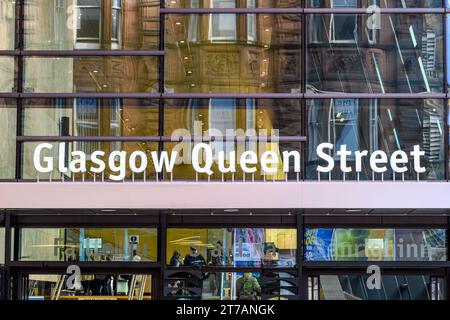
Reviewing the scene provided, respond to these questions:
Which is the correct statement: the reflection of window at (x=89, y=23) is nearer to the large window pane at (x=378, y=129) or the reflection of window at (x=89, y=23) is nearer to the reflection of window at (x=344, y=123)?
the large window pane at (x=378, y=129)

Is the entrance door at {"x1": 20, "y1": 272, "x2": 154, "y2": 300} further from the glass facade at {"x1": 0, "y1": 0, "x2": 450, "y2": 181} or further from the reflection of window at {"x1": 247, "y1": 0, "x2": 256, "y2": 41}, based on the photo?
the reflection of window at {"x1": 247, "y1": 0, "x2": 256, "y2": 41}

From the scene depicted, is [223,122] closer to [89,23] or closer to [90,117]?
[90,117]

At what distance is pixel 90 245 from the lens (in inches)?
650

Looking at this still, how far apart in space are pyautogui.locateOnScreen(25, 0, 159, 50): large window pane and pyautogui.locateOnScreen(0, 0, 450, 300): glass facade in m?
0.03

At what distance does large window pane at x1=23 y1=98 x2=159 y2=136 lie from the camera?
1622 centimetres

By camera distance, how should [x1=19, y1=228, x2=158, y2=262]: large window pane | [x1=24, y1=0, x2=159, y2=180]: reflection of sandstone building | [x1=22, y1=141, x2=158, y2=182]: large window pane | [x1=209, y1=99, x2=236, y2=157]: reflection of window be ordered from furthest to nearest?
[x1=19, y1=228, x2=158, y2=262]: large window pane
[x1=24, y1=0, x2=159, y2=180]: reflection of sandstone building
[x1=209, y1=99, x2=236, y2=157]: reflection of window
[x1=22, y1=141, x2=158, y2=182]: large window pane

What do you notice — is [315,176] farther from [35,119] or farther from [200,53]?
[35,119]

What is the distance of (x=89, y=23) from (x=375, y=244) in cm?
606

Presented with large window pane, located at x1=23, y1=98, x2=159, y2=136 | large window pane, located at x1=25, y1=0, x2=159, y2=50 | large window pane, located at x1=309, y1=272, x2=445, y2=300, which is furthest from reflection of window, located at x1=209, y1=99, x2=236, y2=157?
large window pane, located at x1=309, y1=272, x2=445, y2=300

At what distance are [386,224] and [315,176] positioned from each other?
5.27 feet

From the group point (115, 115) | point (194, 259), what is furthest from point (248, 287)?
point (115, 115)
